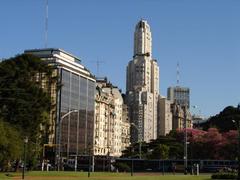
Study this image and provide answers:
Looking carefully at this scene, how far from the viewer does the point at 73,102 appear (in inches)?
6895

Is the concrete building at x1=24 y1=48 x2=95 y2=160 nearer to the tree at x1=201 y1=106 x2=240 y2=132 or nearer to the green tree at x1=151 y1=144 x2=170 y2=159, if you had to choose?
the green tree at x1=151 y1=144 x2=170 y2=159

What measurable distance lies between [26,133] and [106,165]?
1845 inches

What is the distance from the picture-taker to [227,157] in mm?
139250

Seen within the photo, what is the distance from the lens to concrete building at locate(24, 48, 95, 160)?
164 metres

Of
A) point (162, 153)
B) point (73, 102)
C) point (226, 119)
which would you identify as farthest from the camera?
point (226, 119)

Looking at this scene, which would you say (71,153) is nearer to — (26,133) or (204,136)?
(204,136)

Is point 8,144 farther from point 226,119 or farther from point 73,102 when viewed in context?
point 226,119

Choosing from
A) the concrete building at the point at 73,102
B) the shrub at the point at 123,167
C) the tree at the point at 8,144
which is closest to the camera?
the tree at the point at 8,144

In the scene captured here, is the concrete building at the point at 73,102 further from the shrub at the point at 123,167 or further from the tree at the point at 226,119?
the tree at the point at 226,119

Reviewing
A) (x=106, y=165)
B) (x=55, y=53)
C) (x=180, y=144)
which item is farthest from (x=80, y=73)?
(x=106, y=165)

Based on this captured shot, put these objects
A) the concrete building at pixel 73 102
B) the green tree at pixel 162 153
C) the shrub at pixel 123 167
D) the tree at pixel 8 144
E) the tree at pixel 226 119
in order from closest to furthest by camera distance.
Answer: the tree at pixel 8 144 → the shrub at pixel 123 167 → the green tree at pixel 162 153 → the concrete building at pixel 73 102 → the tree at pixel 226 119

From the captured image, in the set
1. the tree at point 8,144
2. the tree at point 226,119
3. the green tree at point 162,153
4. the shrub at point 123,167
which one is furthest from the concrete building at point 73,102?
the tree at point 8,144

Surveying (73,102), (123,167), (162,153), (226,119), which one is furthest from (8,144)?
(226,119)

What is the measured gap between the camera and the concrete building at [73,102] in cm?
16416
